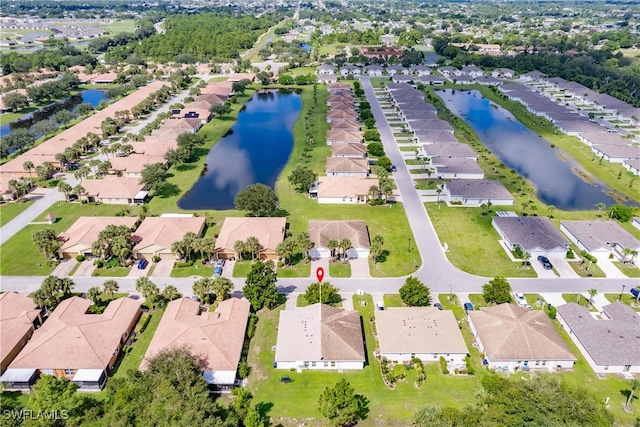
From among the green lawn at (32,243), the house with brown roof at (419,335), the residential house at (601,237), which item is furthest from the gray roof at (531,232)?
the green lawn at (32,243)

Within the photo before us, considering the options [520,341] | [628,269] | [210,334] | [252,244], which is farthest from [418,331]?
[628,269]

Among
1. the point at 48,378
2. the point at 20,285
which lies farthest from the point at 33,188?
the point at 48,378

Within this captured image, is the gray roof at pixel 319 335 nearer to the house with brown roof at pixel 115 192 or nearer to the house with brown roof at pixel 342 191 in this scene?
the house with brown roof at pixel 342 191

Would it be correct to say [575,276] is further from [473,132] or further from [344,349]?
[473,132]

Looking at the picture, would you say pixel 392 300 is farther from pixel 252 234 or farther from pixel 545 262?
pixel 545 262

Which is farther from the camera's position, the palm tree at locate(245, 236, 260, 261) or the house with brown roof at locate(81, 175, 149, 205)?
the house with brown roof at locate(81, 175, 149, 205)

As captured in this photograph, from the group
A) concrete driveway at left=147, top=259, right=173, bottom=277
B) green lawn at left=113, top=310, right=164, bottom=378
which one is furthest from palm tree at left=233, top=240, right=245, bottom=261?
green lawn at left=113, top=310, right=164, bottom=378

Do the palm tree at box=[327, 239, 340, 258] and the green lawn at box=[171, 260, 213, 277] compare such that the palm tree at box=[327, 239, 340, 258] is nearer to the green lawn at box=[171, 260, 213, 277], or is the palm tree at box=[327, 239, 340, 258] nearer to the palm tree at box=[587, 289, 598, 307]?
the green lawn at box=[171, 260, 213, 277]
